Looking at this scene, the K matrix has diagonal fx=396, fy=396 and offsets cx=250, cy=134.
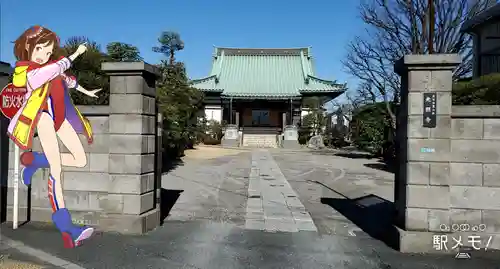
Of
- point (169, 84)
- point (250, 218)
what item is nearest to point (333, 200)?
point (250, 218)

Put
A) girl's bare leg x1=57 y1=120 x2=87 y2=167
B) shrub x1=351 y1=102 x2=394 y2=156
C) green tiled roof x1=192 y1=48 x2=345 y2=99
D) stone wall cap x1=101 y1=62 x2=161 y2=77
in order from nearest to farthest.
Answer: stone wall cap x1=101 y1=62 x2=161 y2=77
girl's bare leg x1=57 y1=120 x2=87 y2=167
shrub x1=351 y1=102 x2=394 y2=156
green tiled roof x1=192 y1=48 x2=345 y2=99

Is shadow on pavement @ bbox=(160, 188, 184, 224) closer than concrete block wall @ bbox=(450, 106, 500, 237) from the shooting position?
No

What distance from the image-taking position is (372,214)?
815 centimetres

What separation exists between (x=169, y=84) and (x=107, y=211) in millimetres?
12049

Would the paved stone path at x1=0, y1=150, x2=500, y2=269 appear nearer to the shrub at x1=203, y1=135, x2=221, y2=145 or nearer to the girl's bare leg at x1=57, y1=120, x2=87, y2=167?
the girl's bare leg at x1=57, y1=120, x2=87, y2=167

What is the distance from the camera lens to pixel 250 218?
25.2 ft

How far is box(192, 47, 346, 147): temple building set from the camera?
36.1 meters

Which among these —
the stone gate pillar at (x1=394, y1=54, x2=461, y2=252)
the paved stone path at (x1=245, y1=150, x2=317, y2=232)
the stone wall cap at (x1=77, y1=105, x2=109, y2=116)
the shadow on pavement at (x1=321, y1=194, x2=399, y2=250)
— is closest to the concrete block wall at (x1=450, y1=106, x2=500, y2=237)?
the stone gate pillar at (x1=394, y1=54, x2=461, y2=252)

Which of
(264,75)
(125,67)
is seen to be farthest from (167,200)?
(264,75)

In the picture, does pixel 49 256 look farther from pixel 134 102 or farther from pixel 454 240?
pixel 454 240

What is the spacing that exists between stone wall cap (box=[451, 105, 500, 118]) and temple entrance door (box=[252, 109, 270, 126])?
1335 inches

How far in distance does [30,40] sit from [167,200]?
4564 mm

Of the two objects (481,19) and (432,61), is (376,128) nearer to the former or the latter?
(481,19)

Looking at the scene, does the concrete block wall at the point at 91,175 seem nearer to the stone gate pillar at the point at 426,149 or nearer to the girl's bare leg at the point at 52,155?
the girl's bare leg at the point at 52,155
